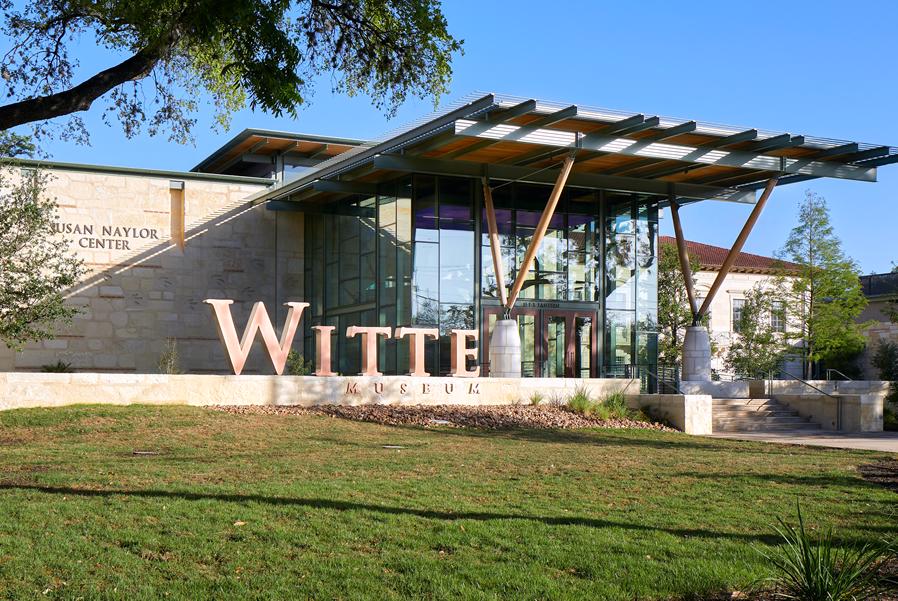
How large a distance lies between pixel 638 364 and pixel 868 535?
22940 mm

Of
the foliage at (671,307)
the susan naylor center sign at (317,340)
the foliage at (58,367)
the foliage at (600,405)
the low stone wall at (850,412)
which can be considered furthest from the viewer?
the foliage at (671,307)

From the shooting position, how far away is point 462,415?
2180 centimetres

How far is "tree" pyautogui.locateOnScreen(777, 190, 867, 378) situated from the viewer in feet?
140

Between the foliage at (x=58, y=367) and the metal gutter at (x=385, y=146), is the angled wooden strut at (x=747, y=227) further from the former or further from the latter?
the foliage at (x=58, y=367)

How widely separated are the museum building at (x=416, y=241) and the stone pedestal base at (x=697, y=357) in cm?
160

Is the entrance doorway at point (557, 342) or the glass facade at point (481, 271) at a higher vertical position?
the glass facade at point (481, 271)

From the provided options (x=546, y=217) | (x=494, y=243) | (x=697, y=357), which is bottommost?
(x=697, y=357)


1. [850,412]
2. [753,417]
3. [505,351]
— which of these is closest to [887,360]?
[850,412]

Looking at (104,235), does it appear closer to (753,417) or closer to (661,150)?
(661,150)

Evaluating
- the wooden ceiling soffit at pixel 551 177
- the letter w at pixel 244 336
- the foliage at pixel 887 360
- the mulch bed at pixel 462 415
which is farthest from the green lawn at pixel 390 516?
the foliage at pixel 887 360

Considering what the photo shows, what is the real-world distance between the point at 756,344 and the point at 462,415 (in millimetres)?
28279

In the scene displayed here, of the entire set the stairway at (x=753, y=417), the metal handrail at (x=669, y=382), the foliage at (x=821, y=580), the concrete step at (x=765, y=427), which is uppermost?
the metal handrail at (x=669, y=382)

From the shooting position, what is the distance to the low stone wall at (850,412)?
25812mm

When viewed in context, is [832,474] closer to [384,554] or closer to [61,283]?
[384,554]
